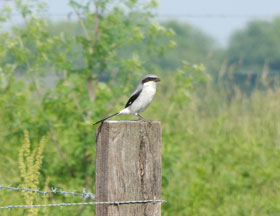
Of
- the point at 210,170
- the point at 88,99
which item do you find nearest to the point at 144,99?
the point at 88,99

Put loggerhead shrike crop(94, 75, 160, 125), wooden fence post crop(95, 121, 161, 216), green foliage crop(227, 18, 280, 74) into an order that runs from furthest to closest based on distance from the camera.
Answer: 1. green foliage crop(227, 18, 280, 74)
2. loggerhead shrike crop(94, 75, 160, 125)
3. wooden fence post crop(95, 121, 161, 216)

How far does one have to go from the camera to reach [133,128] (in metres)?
3.18

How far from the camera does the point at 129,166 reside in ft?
10.4

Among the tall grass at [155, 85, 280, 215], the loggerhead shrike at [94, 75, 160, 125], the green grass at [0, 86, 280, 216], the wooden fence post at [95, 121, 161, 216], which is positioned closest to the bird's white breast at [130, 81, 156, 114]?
the loggerhead shrike at [94, 75, 160, 125]

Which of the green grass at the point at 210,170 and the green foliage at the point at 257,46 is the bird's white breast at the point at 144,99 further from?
the green foliage at the point at 257,46

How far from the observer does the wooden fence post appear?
315 centimetres

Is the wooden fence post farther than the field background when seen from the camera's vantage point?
No

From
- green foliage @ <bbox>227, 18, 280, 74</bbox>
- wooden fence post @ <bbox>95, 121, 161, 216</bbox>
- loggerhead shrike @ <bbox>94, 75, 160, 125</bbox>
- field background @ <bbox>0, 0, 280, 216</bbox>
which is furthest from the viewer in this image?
green foliage @ <bbox>227, 18, 280, 74</bbox>

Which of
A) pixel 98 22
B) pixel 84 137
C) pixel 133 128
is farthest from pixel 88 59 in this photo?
pixel 133 128

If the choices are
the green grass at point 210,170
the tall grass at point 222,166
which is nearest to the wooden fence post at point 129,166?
the green grass at point 210,170

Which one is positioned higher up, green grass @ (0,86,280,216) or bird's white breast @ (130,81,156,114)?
bird's white breast @ (130,81,156,114)

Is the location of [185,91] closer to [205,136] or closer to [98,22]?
[98,22]

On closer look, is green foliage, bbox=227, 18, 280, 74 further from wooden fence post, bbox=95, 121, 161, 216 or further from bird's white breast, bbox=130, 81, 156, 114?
wooden fence post, bbox=95, 121, 161, 216

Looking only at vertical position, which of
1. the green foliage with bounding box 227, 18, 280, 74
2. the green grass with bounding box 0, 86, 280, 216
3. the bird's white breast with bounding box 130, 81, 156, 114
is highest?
the green foliage with bounding box 227, 18, 280, 74
